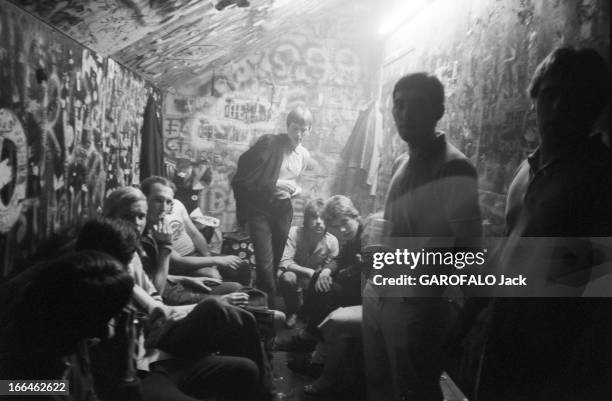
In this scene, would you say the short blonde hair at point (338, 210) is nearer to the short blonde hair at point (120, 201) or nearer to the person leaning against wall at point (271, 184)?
the person leaning against wall at point (271, 184)

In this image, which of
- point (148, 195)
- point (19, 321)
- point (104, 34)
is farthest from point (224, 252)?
point (19, 321)

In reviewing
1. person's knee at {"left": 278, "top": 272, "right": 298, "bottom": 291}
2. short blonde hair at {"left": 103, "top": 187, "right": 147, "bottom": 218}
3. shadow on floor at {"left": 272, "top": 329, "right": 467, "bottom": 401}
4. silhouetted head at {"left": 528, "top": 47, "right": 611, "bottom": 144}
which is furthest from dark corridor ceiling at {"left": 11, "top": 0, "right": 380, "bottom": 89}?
shadow on floor at {"left": 272, "top": 329, "right": 467, "bottom": 401}

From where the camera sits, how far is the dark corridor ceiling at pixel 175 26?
138cm

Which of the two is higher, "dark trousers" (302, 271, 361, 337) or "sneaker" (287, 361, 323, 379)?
"dark trousers" (302, 271, 361, 337)

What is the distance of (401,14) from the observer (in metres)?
2.69

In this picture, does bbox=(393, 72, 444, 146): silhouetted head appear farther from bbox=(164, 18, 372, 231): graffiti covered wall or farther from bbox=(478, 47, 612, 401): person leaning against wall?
bbox=(164, 18, 372, 231): graffiti covered wall

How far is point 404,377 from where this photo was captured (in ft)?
4.22

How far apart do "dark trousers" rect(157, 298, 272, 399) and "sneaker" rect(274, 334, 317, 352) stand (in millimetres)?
672

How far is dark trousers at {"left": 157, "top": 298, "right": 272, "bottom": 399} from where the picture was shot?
136cm

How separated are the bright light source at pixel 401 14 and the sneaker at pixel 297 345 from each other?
7.03 feet

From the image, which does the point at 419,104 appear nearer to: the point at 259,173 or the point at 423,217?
the point at 423,217

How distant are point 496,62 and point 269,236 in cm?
178

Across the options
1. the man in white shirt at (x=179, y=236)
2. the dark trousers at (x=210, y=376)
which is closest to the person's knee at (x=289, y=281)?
the man in white shirt at (x=179, y=236)

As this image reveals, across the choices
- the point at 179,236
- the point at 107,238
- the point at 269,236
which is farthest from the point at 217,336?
the point at 269,236
